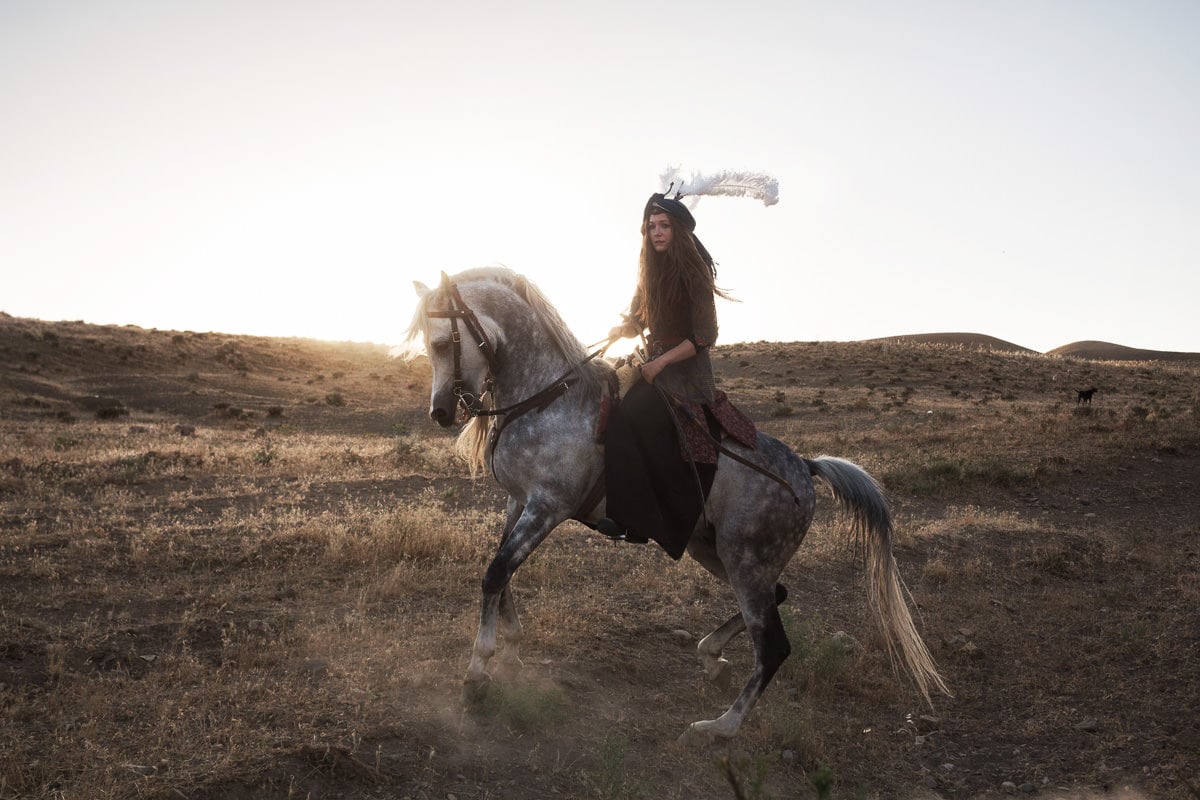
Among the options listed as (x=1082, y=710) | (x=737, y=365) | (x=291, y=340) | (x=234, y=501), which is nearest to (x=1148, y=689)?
A: (x=1082, y=710)

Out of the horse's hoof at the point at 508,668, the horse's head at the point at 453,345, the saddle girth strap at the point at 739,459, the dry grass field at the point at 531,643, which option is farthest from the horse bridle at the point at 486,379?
the dry grass field at the point at 531,643

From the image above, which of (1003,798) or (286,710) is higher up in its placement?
(286,710)

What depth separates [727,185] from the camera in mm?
5945

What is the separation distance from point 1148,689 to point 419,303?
22.3ft

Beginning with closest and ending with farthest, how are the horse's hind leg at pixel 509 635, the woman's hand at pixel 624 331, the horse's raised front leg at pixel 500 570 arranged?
the horse's raised front leg at pixel 500 570 < the woman's hand at pixel 624 331 < the horse's hind leg at pixel 509 635

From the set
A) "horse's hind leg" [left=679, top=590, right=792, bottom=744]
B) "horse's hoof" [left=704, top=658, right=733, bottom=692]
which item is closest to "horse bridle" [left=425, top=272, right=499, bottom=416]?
"horse's hind leg" [left=679, top=590, right=792, bottom=744]

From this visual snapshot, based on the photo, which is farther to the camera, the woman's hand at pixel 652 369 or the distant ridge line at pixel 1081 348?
the distant ridge line at pixel 1081 348

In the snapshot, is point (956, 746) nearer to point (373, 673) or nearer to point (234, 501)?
point (373, 673)

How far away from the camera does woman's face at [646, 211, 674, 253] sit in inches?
220

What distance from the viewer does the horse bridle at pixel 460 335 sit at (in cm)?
545

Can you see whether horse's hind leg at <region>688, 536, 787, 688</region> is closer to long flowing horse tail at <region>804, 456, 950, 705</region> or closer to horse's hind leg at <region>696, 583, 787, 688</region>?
horse's hind leg at <region>696, 583, 787, 688</region>

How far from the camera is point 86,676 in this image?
557 centimetres

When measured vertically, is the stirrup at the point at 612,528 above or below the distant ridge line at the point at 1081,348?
below

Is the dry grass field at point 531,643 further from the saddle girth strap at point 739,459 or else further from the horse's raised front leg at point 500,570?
the saddle girth strap at point 739,459
